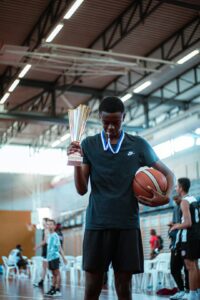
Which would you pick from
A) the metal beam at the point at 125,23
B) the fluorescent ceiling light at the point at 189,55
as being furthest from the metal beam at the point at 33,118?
the fluorescent ceiling light at the point at 189,55

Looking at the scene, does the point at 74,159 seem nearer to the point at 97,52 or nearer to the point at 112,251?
the point at 112,251

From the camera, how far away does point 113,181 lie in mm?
2994

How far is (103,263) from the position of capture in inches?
115

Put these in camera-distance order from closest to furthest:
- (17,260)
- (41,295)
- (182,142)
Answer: (41,295) < (182,142) < (17,260)

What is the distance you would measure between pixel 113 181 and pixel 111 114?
399 millimetres

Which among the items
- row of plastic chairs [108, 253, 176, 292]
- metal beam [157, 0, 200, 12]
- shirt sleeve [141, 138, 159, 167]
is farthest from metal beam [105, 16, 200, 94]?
shirt sleeve [141, 138, 159, 167]

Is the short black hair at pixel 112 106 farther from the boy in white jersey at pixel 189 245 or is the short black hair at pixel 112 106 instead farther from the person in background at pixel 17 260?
the person in background at pixel 17 260

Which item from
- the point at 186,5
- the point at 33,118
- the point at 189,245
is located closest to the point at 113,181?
the point at 189,245

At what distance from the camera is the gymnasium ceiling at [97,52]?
1308 centimetres

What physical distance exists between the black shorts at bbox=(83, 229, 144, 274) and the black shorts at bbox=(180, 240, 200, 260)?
4084 millimetres

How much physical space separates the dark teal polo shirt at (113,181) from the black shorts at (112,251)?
47mm

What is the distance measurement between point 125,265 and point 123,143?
0.74 metres

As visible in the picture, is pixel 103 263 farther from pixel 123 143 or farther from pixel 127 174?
pixel 123 143

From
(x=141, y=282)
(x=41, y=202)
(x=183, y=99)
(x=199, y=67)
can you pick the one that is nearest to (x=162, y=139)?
(x=199, y=67)
